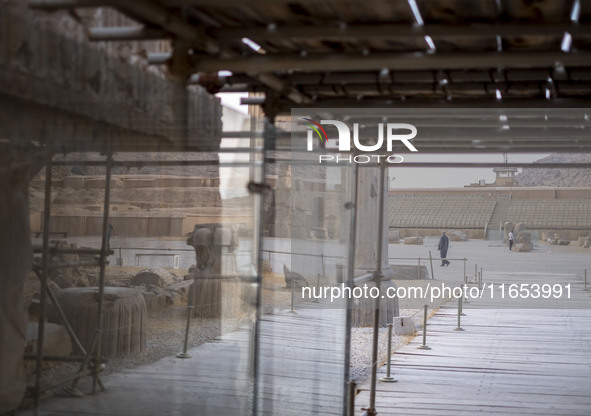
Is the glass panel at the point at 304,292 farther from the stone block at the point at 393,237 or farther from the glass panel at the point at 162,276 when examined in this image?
the stone block at the point at 393,237

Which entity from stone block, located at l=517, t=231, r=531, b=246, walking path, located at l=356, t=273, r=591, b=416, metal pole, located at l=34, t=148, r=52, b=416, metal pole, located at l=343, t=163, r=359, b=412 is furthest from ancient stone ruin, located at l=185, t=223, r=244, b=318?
stone block, located at l=517, t=231, r=531, b=246

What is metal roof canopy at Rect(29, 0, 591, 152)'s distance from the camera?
213 cm

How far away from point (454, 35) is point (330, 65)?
1.59ft

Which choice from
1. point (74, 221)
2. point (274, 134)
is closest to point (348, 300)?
point (274, 134)

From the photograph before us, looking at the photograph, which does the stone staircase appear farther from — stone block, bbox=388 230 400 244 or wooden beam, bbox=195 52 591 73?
wooden beam, bbox=195 52 591 73

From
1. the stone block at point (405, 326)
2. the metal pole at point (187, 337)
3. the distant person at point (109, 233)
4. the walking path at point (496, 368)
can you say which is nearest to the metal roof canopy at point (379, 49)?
the distant person at point (109, 233)

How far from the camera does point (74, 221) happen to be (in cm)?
152

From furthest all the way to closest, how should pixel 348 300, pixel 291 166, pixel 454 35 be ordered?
1. pixel 348 300
2. pixel 291 166
3. pixel 454 35

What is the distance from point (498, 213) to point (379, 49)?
882 cm

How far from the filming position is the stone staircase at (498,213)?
11023mm

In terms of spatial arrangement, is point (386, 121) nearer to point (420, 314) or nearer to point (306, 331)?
point (306, 331)

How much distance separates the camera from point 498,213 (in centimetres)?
1109

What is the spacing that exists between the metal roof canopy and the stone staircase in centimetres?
748
